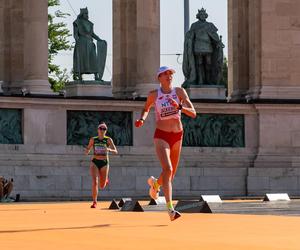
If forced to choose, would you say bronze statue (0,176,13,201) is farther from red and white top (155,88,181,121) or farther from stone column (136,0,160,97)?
red and white top (155,88,181,121)

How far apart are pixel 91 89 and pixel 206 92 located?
15.7ft

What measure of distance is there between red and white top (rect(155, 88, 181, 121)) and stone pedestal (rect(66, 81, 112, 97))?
2510 centimetres

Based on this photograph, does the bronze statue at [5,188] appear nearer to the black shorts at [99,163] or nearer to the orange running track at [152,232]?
the black shorts at [99,163]

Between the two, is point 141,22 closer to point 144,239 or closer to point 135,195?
point 135,195

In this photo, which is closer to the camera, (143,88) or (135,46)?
(143,88)

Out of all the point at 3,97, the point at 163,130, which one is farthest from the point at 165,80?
the point at 3,97

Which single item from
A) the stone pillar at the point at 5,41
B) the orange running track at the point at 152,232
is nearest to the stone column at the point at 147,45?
the stone pillar at the point at 5,41

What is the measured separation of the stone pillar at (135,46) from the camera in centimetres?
4966

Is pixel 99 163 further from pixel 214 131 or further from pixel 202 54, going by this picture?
pixel 202 54

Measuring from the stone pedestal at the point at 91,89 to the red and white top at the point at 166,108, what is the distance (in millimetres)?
25101

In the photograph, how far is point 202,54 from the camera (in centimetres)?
5116

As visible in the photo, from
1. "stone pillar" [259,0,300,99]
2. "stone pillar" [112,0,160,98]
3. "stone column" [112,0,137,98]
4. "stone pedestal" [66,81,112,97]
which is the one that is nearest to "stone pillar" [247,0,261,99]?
"stone pillar" [259,0,300,99]

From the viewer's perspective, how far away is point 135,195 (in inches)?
1880

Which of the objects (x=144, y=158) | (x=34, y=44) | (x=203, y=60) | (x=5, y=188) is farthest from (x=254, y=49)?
(x=5, y=188)
